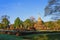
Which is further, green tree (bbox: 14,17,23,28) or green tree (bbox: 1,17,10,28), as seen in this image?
green tree (bbox: 14,17,23,28)

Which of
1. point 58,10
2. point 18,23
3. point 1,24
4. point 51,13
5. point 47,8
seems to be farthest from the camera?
point 18,23

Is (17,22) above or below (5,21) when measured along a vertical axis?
below

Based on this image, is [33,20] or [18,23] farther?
[33,20]

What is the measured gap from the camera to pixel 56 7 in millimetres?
15883

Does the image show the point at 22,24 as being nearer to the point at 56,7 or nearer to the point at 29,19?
the point at 29,19

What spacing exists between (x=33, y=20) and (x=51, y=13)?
6446cm

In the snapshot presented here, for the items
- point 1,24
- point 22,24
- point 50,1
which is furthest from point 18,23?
point 50,1

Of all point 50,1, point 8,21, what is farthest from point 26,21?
point 50,1

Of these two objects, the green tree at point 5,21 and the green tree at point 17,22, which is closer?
the green tree at point 5,21

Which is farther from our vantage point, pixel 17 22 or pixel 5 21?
pixel 17 22

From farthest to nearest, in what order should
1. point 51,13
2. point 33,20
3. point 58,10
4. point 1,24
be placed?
point 33,20, point 1,24, point 51,13, point 58,10

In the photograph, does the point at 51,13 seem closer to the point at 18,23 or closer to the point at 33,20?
the point at 18,23

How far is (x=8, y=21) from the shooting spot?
239 ft

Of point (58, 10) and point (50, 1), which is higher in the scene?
point (50, 1)
